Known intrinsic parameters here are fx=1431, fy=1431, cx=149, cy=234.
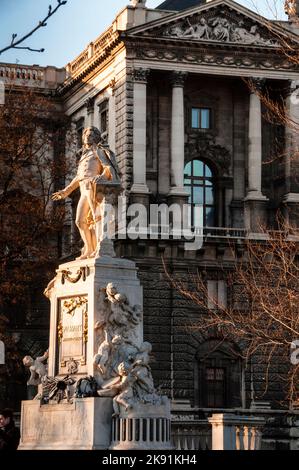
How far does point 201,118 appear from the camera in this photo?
2501 inches

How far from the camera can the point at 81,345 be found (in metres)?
24.5

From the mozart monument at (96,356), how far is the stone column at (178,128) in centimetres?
3497

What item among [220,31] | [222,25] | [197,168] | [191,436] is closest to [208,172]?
[197,168]

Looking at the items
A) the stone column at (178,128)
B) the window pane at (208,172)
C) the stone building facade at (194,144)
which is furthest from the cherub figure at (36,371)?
the window pane at (208,172)

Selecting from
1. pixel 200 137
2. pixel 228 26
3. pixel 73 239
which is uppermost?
pixel 228 26

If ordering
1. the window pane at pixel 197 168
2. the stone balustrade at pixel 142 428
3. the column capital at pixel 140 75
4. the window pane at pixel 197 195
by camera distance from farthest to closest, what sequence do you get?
the window pane at pixel 197 168
the window pane at pixel 197 195
the column capital at pixel 140 75
the stone balustrade at pixel 142 428

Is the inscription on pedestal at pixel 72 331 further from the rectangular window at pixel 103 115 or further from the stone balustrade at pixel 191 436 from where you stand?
the rectangular window at pixel 103 115

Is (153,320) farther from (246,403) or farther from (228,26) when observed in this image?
(228,26)

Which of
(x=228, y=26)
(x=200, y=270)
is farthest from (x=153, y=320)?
(x=228, y=26)

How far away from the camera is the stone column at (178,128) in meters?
60.9

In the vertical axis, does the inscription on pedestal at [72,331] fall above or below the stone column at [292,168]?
below

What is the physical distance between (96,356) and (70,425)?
1.22 m

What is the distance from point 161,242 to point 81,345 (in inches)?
1343

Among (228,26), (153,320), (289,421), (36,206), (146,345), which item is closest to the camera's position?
(146,345)
